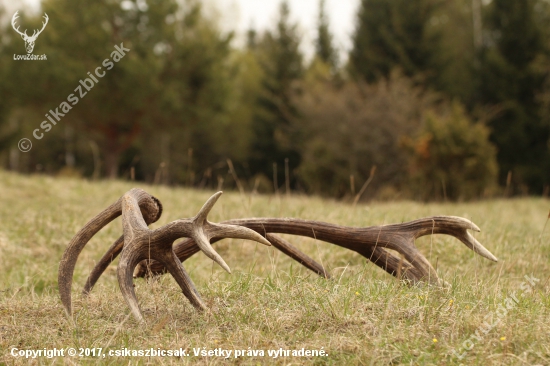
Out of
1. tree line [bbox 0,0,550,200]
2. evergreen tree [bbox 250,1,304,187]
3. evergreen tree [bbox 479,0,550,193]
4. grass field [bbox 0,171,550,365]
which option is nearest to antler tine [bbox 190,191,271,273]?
grass field [bbox 0,171,550,365]

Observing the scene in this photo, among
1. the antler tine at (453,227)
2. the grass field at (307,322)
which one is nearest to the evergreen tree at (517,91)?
the grass field at (307,322)

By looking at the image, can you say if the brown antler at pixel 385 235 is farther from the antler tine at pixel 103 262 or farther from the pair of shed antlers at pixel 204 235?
the antler tine at pixel 103 262

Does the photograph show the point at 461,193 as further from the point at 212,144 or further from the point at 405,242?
the point at 212,144

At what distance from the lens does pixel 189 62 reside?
907 inches

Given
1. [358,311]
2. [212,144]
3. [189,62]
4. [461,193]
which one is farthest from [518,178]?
[358,311]

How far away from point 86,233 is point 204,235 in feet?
2.92

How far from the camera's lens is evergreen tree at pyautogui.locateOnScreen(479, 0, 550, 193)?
2262 centimetres

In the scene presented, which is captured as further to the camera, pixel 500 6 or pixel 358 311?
pixel 500 6

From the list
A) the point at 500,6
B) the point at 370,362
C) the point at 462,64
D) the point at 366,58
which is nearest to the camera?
the point at 370,362

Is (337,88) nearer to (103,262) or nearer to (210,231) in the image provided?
(103,262)

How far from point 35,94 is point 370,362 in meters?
22.1

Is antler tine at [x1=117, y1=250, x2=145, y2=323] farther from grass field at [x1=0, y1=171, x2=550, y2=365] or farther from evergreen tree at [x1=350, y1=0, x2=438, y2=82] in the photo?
evergreen tree at [x1=350, y1=0, x2=438, y2=82]

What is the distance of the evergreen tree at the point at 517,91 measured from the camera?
74.2 ft

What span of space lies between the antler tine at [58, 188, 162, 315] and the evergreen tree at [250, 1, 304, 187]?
25104 millimetres
